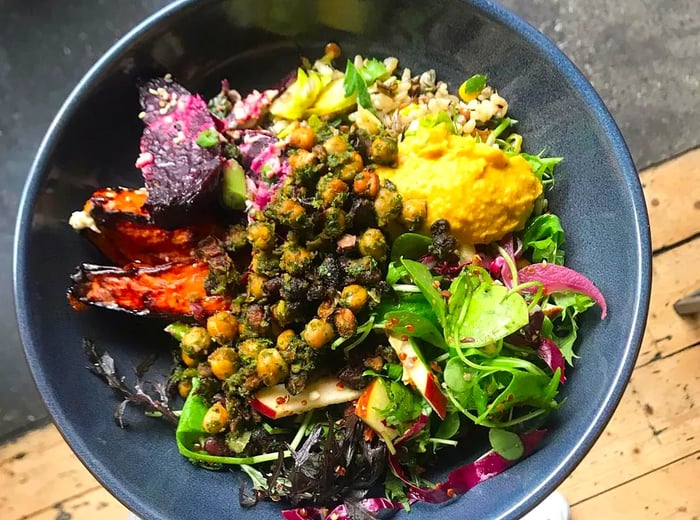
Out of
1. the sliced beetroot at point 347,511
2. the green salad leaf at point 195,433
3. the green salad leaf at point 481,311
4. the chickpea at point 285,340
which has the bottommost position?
the sliced beetroot at point 347,511

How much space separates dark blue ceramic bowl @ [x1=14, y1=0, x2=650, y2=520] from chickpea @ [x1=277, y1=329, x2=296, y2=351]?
0.36m

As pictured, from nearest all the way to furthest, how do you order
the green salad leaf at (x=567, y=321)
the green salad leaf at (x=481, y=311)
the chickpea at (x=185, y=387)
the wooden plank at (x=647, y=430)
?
the green salad leaf at (x=481, y=311)
the green salad leaf at (x=567, y=321)
the chickpea at (x=185, y=387)
the wooden plank at (x=647, y=430)

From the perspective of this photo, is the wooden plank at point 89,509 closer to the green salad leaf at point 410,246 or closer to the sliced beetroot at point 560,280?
the green salad leaf at point 410,246

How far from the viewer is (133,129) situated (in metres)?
1.65

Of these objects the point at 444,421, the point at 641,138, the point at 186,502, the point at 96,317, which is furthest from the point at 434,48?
the point at 186,502

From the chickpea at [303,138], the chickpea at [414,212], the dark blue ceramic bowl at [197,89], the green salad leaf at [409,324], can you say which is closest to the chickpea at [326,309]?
the green salad leaf at [409,324]

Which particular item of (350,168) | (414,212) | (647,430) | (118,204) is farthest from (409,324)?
(647,430)

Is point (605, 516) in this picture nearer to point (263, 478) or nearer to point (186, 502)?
point (263, 478)

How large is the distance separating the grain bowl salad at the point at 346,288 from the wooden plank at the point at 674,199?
494mm

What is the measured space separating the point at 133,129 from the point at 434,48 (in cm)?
68

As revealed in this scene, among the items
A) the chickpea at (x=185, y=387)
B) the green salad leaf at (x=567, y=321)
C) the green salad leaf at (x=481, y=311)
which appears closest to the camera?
the green salad leaf at (x=481, y=311)

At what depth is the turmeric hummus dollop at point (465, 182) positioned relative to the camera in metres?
1.44

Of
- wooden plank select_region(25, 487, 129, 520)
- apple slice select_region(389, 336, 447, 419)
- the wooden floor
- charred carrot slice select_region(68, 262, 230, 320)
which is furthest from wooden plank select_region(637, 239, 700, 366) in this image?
wooden plank select_region(25, 487, 129, 520)

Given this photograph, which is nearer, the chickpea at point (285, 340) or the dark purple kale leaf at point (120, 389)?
the chickpea at point (285, 340)
